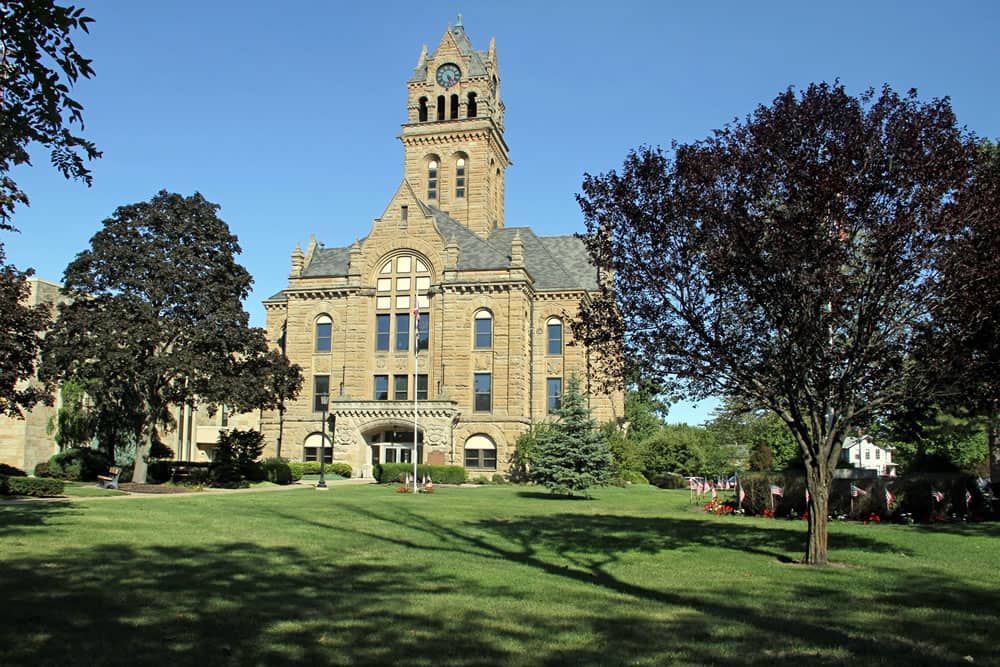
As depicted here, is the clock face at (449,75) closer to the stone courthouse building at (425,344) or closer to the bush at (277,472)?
the stone courthouse building at (425,344)

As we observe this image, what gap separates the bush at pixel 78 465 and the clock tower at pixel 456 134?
34157 mm

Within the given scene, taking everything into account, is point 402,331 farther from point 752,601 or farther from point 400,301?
point 752,601

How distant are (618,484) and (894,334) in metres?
37.1

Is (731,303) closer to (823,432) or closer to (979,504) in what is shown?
(823,432)

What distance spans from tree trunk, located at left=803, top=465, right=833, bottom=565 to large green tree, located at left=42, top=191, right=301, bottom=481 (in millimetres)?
25853

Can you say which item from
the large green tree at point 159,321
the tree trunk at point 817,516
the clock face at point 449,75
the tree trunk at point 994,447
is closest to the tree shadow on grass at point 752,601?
the tree trunk at point 817,516

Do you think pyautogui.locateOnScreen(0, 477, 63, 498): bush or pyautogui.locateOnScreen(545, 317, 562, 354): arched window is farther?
pyautogui.locateOnScreen(545, 317, 562, 354): arched window

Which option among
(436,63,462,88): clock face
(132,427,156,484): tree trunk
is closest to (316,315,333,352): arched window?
(132,427,156,484): tree trunk

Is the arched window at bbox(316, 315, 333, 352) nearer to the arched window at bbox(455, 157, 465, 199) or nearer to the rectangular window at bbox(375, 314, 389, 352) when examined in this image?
the rectangular window at bbox(375, 314, 389, 352)

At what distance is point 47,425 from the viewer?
4109 cm

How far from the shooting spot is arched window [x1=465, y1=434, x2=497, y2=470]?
54000 millimetres

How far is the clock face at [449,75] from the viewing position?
68562 mm

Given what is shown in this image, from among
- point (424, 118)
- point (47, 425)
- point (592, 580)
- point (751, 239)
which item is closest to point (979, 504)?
point (751, 239)

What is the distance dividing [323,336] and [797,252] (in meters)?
48.2
